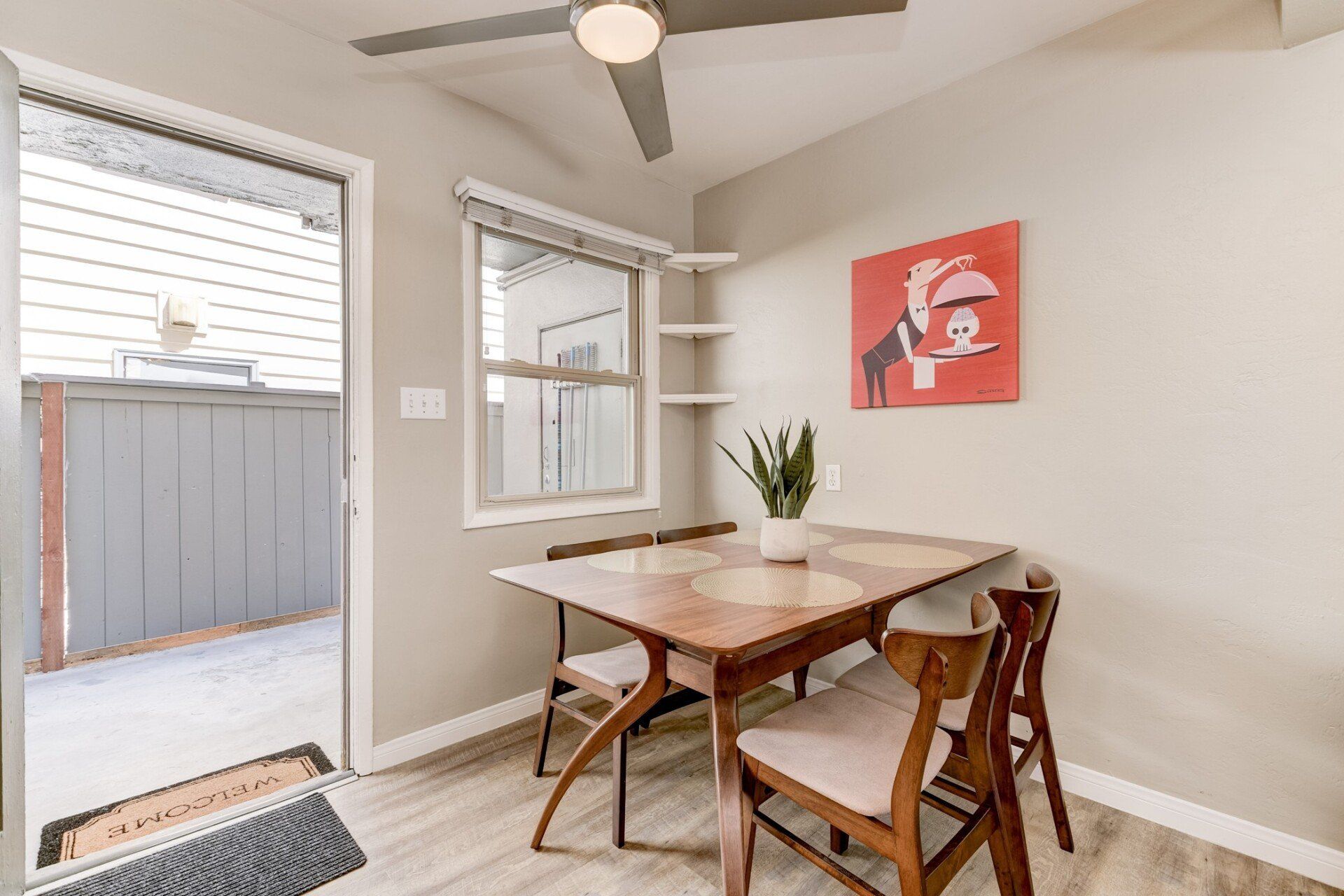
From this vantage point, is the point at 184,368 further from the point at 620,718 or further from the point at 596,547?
the point at 620,718

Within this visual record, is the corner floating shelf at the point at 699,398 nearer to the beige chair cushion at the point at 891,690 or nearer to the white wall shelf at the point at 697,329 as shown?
the white wall shelf at the point at 697,329

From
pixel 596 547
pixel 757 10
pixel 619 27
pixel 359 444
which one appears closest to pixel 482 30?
pixel 619 27

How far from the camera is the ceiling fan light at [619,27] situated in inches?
50.4

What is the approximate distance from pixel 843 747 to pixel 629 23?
1.65 metres

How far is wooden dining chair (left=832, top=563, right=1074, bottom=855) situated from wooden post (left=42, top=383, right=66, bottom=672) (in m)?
3.75

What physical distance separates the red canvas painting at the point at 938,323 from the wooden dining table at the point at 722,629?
0.62 m

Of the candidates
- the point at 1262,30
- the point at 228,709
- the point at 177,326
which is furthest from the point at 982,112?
the point at 177,326

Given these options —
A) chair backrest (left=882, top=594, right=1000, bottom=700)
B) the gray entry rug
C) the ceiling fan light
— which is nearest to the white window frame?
the ceiling fan light

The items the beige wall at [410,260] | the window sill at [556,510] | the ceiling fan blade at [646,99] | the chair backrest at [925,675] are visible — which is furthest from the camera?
the window sill at [556,510]

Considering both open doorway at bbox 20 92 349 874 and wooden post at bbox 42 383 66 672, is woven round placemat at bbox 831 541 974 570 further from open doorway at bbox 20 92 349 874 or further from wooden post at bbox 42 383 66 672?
wooden post at bbox 42 383 66 672

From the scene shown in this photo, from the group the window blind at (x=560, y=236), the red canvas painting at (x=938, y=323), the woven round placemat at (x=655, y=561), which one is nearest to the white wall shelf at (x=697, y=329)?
the window blind at (x=560, y=236)

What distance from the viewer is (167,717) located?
2.43 metres

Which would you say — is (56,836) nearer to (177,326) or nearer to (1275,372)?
(177,326)

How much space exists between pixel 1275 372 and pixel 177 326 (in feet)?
16.6
